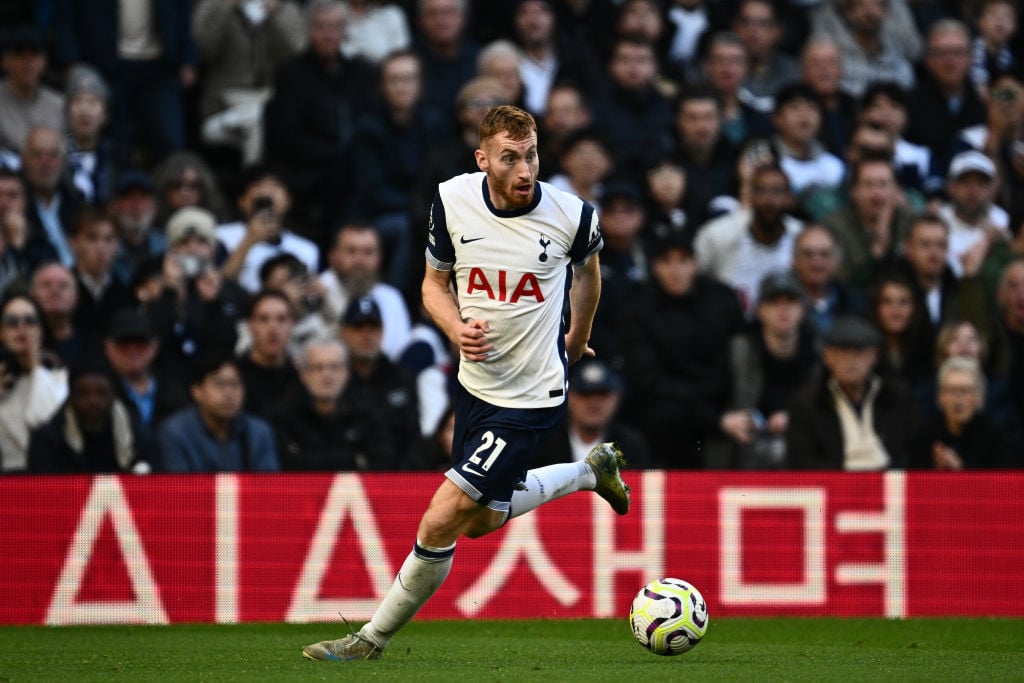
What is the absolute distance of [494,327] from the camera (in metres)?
7.91

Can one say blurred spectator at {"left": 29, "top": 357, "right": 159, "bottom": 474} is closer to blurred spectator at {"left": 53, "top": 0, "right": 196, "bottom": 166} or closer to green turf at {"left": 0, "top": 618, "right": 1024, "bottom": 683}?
green turf at {"left": 0, "top": 618, "right": 1024, "bottom": 683}

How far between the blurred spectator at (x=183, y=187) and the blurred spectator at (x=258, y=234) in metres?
0.24

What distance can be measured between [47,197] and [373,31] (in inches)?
139

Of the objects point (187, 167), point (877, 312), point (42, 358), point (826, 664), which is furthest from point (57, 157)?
point (826, 664)

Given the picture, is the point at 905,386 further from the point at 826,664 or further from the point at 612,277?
the point at 826,664

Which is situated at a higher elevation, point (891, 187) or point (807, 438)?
point (891, 187)

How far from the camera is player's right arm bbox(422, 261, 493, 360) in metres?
7.68

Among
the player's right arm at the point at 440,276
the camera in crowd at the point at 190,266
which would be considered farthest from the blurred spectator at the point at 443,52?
the player's right arm at the point at 440,276

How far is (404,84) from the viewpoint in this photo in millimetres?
14578

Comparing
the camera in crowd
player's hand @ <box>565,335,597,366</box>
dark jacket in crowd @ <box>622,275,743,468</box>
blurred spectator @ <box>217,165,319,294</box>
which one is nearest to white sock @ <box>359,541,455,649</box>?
player's hand @ <box>565,335,597,366</box>

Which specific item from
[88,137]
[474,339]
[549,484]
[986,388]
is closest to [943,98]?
[986,388]

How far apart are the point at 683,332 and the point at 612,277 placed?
0.80 metres

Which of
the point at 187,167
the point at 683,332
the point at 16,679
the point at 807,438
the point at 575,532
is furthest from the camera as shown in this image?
the point at 187,167

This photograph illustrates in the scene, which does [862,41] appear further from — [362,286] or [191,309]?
[191,309]
